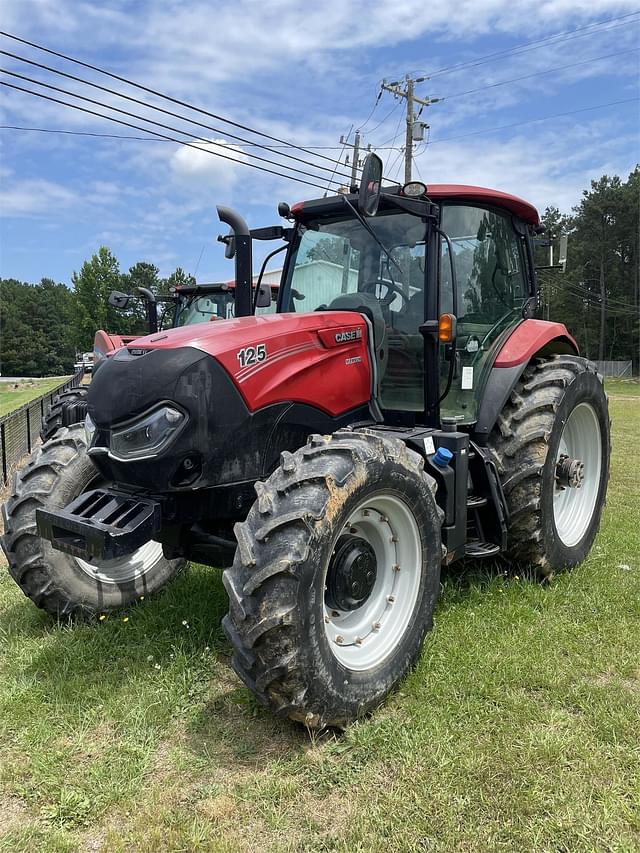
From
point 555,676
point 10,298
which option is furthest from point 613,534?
point 10,298

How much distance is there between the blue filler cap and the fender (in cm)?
55

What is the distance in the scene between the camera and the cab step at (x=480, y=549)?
3.78 m

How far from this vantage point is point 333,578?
9.43 ft

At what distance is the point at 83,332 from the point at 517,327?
150 feet

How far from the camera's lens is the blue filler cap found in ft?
11.8

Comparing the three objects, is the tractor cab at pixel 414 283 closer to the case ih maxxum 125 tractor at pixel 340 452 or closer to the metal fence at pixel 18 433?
the case ih maxxum 125 tractor at pixel 340 452

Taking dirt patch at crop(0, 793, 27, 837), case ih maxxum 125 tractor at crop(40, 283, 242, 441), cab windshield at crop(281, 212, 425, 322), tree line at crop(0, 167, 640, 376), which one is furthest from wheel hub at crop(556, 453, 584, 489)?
tree line at crop(0, 167, 640, 376)

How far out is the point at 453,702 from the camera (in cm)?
294

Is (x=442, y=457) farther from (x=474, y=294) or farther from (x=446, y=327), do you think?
(x=474, y=294)

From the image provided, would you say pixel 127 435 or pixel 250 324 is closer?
pixel 127 435

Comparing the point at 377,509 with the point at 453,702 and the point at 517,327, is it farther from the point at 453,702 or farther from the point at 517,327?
the point at 517,327

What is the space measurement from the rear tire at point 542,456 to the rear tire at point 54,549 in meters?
2.49

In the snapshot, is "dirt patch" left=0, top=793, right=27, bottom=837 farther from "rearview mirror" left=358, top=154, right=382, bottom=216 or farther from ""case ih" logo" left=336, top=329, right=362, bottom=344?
"rearview mirror" left=358, top=154, right=382, bottom=216

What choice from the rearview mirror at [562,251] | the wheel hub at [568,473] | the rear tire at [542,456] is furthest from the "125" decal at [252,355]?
the rearview mirror at [562,251]
